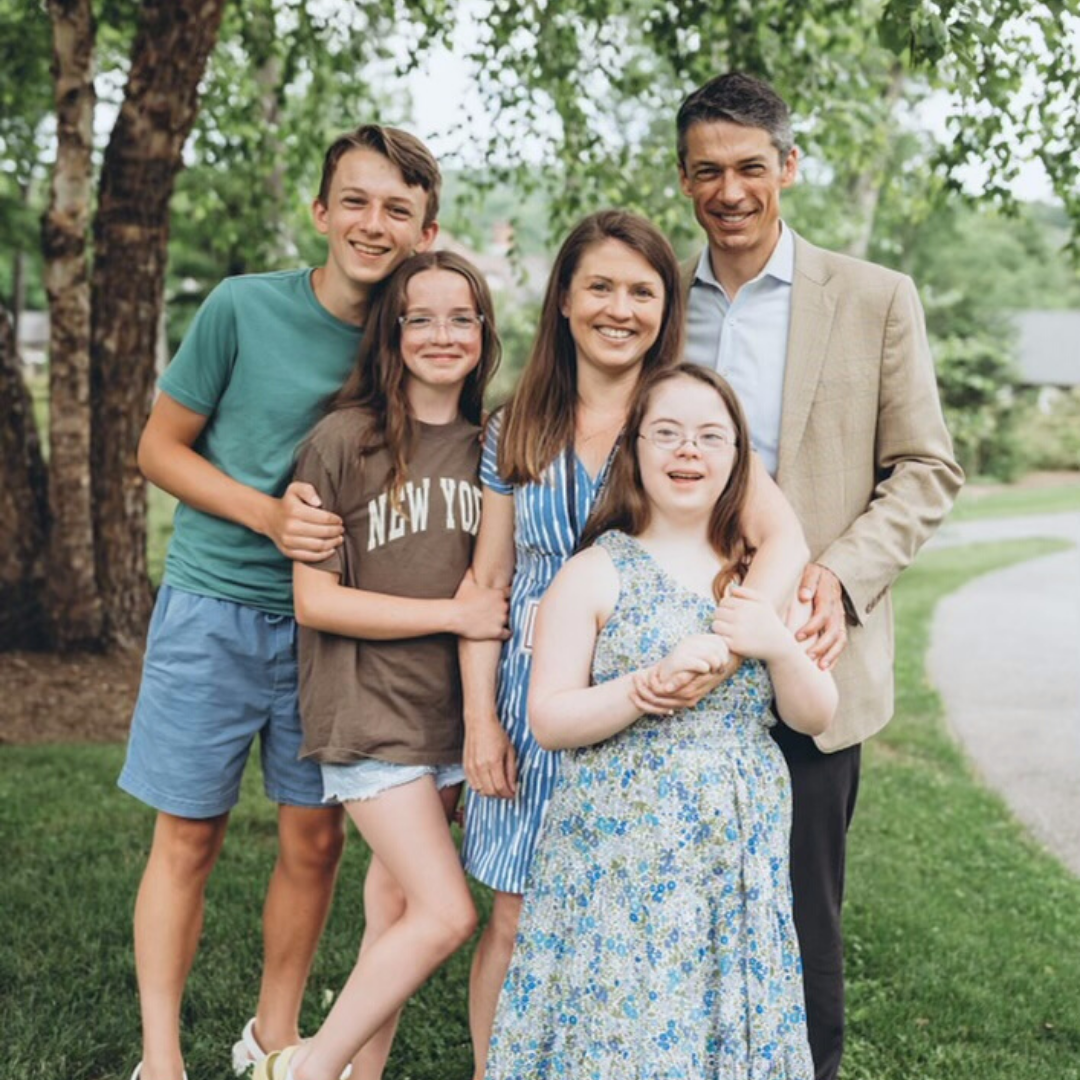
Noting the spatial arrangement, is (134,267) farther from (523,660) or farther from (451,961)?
(523,660)

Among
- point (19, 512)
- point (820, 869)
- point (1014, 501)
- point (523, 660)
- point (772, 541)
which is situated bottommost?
point (1014, 501)

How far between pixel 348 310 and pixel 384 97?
12.1 metres

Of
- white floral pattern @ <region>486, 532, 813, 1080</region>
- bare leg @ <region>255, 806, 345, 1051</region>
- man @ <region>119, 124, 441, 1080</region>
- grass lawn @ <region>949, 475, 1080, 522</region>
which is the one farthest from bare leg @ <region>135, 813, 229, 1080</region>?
grass lawn @ <region>949, 475, 1080, 522</region>

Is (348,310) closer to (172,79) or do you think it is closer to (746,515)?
(746,515)

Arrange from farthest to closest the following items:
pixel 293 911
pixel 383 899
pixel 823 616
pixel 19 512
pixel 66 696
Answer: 1. pixel 19 512
2. pixel 66 696
3. pixel 293 911
4. pixel 383 899
5. pixel 823 616

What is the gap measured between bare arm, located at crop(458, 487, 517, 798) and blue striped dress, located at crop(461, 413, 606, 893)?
25mm

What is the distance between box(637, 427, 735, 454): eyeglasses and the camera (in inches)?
103

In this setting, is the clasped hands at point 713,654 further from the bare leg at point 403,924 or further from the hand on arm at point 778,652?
the bare leg at point 403,924

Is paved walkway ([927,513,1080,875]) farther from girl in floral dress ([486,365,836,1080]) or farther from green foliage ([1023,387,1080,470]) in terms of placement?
green foliage ([1023,387,1080,470])

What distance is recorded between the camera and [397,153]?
10.2 ft

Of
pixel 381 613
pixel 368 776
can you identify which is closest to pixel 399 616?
pixel 381 613

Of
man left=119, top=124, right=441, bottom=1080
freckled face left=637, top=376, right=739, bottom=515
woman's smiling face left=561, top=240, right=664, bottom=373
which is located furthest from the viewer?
man left=119, top=124, right=441, bottom=1080

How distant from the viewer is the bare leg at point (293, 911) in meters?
3.38

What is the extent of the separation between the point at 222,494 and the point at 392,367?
0.51m
